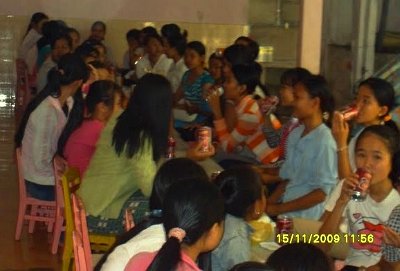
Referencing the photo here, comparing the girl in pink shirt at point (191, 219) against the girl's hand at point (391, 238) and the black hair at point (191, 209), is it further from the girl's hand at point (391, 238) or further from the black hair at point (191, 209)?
the girl's hand at point (391, 238)

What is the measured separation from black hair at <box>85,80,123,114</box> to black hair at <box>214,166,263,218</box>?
79.7 inches

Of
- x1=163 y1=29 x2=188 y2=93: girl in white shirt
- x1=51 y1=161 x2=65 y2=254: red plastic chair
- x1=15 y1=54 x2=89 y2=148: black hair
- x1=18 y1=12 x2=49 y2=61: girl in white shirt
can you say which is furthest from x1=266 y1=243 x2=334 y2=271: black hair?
x1=18 y1=12 x2=49 y2=61: girl in white shirt

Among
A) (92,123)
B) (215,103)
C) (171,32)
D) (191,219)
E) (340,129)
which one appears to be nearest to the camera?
(191,219)

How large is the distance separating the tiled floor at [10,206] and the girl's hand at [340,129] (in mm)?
2127

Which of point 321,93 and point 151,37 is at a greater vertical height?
Answer: point 321,93

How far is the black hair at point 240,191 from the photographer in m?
3.18

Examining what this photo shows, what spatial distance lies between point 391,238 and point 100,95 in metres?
2.57

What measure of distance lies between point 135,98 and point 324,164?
957mm

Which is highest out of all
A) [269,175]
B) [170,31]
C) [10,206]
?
[170,31]

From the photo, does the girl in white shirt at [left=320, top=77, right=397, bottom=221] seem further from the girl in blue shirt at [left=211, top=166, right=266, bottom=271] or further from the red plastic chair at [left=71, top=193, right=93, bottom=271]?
the red plastic chair at [left=71, top=193, right=93, bottom=271]

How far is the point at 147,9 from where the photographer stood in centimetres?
1030

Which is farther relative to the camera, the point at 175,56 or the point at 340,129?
the point at 175,56

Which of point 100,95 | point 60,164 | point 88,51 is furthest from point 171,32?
point 60,164
